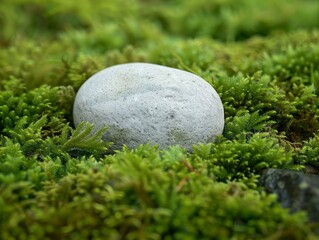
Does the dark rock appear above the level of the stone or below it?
below

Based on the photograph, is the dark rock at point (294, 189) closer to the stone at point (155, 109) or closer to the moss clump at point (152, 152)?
the moss clump at point (152, 152)

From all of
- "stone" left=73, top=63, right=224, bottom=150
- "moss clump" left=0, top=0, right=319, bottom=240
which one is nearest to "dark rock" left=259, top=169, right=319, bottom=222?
"moss clump" left=0, top=0, right=319, bottom=240

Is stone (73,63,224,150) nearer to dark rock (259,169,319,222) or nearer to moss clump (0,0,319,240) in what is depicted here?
moss clump (0,0,319,240)

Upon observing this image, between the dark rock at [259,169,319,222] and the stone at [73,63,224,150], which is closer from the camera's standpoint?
the dark rock at [259,169,319,222]

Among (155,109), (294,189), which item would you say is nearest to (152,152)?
(155,109)

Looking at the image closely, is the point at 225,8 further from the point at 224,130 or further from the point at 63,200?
the point at 63,200

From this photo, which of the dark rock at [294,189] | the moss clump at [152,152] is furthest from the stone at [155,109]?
the dark rock at [294,189]
